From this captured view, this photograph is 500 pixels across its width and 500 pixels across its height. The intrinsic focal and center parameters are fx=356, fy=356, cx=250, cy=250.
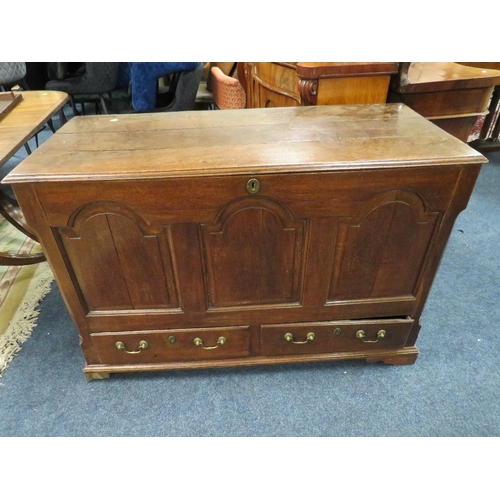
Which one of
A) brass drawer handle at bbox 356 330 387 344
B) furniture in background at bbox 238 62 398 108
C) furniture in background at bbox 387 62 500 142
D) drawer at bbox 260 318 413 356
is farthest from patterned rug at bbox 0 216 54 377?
furniture in background at bbox 387 62 500 142

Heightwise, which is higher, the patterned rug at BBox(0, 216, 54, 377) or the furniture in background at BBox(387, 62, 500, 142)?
the furniture in background at BBox(387, 62, 500, 142)

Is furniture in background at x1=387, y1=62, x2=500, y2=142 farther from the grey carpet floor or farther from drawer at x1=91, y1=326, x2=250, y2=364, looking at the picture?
drawer at x1=91, y1=326, x2=250, y2=364

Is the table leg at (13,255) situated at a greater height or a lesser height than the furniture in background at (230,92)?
lesser

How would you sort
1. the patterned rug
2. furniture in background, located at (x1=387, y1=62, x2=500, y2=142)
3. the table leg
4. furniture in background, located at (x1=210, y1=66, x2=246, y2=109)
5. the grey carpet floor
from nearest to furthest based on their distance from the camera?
1. the grey carpet floor
2. furniture in background, located at (x1=387, y1=62, x2=500, y2=142)
3. the patterned rug
4. the table leg
5. furniture in background, located at (x1=210, y1=66, x2=246, y2=109)

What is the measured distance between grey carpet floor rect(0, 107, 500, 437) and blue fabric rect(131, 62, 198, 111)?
1390 mm

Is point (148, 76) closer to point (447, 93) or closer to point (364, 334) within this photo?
point (447, 93)

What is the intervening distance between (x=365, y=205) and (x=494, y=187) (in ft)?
6.58

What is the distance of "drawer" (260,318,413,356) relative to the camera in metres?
1.16

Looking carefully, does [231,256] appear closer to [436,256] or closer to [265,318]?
[265,318]

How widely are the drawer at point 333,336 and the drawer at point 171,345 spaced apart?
3.7 inches

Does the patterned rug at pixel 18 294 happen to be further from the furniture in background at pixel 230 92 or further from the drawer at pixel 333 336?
the furniture in background at pixel 230 92

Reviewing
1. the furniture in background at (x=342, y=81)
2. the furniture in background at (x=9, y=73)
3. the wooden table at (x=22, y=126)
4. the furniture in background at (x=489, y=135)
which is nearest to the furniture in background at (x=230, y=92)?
the furniture in background at (x=342, y=81)

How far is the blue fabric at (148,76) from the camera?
1999 mm
